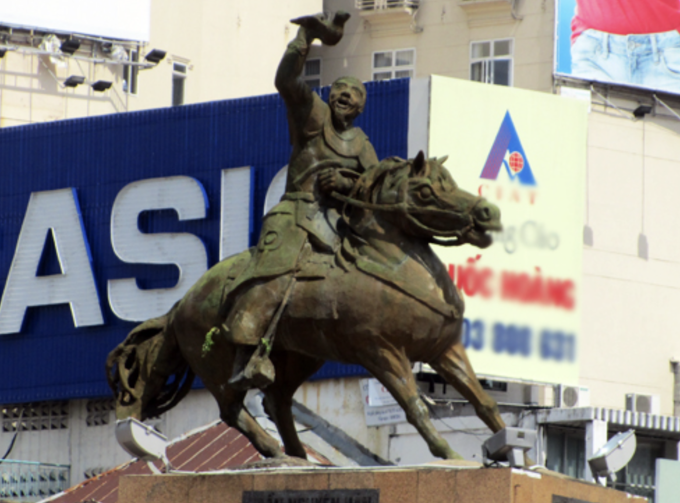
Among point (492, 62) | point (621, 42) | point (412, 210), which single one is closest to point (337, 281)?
point (412, 210)

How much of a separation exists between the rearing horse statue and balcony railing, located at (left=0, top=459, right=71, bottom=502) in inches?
A: 804

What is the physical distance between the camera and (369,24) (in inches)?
1817

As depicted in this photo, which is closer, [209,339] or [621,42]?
[209,339]

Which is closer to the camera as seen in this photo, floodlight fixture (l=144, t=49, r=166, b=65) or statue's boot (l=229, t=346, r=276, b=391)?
statue's boot (l=229, t=346, r=276, b=391)

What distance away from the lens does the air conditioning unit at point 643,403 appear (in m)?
34.8

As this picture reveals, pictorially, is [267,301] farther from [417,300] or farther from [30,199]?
[30,199]

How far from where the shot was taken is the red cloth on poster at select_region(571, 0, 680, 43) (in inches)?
1618

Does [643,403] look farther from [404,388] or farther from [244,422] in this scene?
[404,388]

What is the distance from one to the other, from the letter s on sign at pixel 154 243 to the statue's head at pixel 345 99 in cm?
1968

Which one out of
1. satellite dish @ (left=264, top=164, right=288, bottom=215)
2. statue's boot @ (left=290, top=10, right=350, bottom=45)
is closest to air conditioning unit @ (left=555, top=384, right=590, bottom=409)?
satellite dish @ (left=264, top=164, right=288, bottom=215)

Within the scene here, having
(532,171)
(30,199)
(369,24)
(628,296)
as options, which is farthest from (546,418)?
(369,24)

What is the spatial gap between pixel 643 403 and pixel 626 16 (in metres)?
11.1

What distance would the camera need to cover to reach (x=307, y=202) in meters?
14.6

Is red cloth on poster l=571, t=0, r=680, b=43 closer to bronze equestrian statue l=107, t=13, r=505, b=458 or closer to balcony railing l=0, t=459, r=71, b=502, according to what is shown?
balcony railing l=0, t=459, r=71, b=502
